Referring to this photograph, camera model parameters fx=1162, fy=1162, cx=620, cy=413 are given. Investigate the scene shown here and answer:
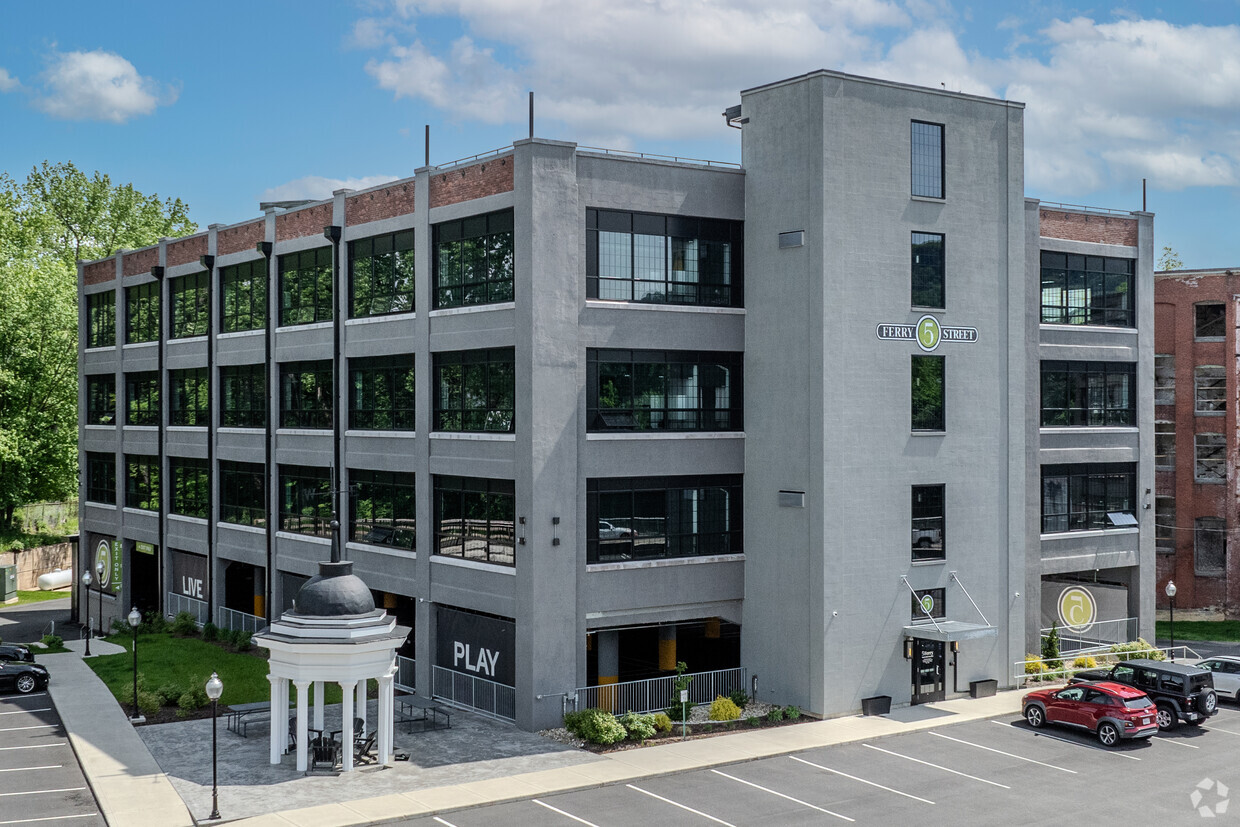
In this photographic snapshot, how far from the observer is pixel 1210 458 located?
54500mm

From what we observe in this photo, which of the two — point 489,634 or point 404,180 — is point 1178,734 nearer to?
point 489,634

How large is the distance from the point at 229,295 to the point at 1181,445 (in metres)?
43.5

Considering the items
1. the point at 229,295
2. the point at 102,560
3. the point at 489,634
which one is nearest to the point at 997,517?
the point at 489,634

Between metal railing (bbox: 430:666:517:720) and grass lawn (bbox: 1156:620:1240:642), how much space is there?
31872 millimetres

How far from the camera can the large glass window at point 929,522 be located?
35812 millimetres

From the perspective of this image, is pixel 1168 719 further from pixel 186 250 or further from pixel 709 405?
pixel 186 250

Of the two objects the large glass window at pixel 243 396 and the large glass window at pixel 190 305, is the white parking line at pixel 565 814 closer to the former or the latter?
the large glass window at pixel 243 396

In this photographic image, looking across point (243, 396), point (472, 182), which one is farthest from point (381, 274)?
point (243, 396)

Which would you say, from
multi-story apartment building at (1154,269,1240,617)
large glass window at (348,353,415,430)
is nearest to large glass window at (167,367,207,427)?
large glass window at (348,353,415,430)

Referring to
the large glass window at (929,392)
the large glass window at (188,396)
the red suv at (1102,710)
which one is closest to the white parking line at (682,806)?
the red suv at (1102,710)

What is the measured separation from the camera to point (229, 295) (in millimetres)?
46844

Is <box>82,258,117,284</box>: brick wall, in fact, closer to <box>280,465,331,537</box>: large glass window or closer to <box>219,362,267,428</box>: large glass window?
<box>219,362,267,428</box>: large glass window

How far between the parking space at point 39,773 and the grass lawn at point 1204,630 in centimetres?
4320

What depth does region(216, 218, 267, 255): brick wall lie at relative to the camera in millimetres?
44688
